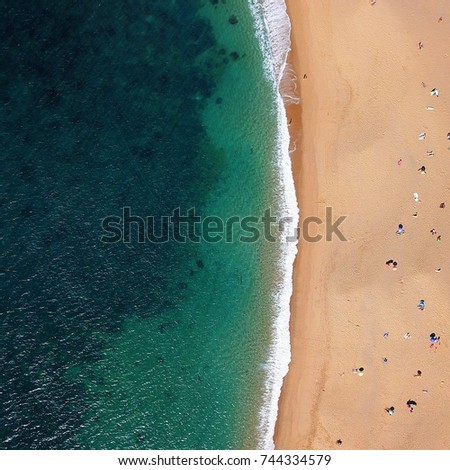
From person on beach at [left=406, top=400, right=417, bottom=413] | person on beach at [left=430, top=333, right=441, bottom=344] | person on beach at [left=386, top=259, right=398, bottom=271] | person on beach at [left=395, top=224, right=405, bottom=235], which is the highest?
person on beach at [left=395, top=224, right=405, bottom=235]

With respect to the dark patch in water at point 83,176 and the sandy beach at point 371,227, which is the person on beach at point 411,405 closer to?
the sandy beach at point 371,227

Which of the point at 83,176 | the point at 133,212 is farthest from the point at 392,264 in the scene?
the point at 83,176

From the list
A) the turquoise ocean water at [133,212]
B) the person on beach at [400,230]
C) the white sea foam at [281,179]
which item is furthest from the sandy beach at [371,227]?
the turquoise ocean water at [133,212]

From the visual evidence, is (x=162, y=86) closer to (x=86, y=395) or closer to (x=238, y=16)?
(x=238, y=16)

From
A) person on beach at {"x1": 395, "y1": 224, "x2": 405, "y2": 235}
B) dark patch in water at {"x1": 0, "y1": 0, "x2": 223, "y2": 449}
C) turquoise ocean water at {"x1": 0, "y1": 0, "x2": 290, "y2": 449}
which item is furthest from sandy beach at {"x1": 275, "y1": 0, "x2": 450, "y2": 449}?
dark patch in water at {"x1": 0, "y1": 0, "x2": 223, "y2": 449}

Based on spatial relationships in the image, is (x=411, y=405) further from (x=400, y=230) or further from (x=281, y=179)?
(x=281, y=179)

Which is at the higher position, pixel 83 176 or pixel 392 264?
pixel 83 176

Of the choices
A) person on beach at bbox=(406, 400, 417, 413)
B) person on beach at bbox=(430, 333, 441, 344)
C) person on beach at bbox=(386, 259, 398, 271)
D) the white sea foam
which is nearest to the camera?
person on beach at bbox=(406, 400, 417, 413)

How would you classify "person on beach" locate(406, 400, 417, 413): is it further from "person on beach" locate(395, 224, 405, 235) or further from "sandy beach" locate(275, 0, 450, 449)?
"person on beach" locate(395, 224, 405, 235)
